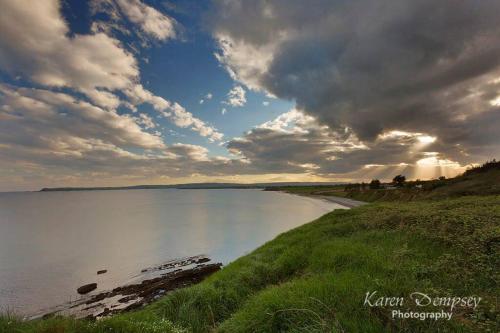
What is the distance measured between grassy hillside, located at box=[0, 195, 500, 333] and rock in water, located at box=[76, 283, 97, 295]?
58.5 ft

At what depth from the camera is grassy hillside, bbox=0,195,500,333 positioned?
5559mm

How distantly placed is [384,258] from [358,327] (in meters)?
5.20

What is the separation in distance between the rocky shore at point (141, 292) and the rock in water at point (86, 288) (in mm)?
945

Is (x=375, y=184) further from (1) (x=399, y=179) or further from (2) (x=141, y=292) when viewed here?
(2) (x=141, y=292)

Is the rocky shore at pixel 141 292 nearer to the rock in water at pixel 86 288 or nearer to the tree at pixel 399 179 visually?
the rock in water at pixel 86 288

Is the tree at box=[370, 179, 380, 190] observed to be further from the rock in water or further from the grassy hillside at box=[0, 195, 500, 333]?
the rock in water

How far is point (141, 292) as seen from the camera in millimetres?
22266

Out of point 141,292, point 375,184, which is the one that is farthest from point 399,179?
point 141,292

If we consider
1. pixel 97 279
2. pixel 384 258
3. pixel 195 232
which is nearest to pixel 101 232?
pixel 195 232

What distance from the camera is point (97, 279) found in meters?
26.4

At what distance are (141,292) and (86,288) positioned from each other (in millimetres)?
5998

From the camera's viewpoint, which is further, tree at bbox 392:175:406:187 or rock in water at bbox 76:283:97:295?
tree at bbox 392:175:406:187

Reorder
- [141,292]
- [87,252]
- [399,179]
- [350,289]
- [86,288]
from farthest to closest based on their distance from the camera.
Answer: [399,179] → [87,252] → [86,288] → [141,292] → [350,289]

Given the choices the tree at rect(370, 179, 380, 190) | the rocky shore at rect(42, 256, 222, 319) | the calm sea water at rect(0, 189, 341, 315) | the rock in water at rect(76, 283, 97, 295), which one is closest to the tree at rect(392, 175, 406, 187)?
→ the tree at rect(370, 179, 380, 190)
